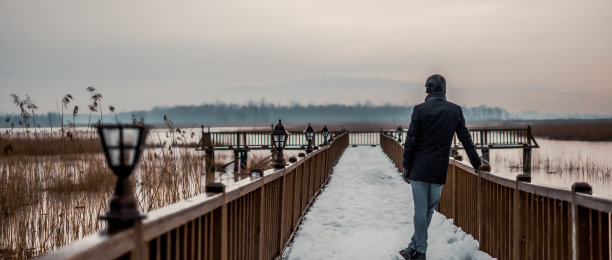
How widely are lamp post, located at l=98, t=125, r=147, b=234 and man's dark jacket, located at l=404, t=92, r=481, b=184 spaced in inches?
156

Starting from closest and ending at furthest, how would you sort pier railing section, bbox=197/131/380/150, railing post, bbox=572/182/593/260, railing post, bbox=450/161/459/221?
railing post, bbox=572/182/593/260, railing post, bbox=450/161/459/221, pier railing section, bbox=197/131/380/150

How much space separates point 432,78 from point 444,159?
0.88 meters

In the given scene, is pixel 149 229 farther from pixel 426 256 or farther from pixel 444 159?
pixel 426 256

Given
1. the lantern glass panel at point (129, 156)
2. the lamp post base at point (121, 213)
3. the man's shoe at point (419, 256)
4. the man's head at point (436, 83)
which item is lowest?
the man's shoe at point (419, 256)

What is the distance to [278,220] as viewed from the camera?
22.0 feet

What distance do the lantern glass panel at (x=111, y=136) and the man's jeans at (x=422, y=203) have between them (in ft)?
13.9

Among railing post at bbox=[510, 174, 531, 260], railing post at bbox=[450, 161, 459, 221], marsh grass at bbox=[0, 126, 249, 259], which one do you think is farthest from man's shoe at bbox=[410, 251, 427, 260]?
marsh grass at bbox=[0, 126, 249, 259]

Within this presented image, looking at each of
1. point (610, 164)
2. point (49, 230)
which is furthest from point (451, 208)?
point (610, 164)

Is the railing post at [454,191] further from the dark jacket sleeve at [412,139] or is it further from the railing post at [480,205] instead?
the dark jacket sleeve at [412,139]

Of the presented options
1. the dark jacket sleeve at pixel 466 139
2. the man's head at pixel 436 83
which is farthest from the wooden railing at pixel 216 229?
the dark jacket sleeve at pixel 466 139

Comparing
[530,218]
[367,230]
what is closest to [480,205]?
[530,218]

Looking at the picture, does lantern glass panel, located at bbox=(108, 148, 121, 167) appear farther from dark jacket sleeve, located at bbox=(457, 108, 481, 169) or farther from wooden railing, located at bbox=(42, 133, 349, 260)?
dark jacket sleeve, located at bbox=(457, 108, 481, 169)

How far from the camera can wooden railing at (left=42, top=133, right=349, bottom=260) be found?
226 centimetres

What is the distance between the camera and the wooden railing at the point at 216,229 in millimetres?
2264
